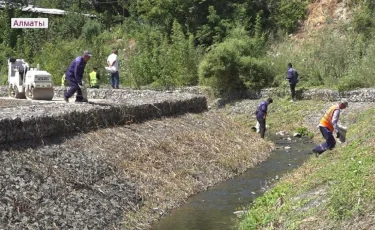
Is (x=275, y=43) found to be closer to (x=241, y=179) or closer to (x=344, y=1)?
(x=344, y=1)

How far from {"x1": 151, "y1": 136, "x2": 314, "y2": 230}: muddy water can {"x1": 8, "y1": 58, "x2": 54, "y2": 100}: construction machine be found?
28.0 ft

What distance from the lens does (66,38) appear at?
53688 mm

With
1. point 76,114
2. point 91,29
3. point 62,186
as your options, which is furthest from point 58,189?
point 91,29

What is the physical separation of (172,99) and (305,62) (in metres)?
15.7

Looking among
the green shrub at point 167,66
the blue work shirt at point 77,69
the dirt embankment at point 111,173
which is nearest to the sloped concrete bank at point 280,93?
the green shrub at point 167,66

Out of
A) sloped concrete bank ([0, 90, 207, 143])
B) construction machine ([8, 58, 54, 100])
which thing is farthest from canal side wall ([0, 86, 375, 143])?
construction machine ([8, 58, 54, 100])

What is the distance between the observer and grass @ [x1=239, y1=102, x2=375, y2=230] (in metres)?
9.68

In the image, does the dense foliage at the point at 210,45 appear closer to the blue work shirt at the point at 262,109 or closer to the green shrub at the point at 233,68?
the green shrub at the point at 233,68

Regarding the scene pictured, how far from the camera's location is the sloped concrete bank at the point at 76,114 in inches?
553

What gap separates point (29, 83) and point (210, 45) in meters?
22.8

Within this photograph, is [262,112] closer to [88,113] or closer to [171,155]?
[171,155]

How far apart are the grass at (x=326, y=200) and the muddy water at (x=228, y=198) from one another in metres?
1.22

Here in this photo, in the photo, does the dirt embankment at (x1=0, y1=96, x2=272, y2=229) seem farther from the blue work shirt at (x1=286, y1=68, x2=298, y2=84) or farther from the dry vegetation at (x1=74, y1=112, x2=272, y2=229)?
the blue work shirt at (x1=286, y1=68, x2=298, y2=84)

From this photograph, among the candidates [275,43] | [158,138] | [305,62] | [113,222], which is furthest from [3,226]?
[275,43]
